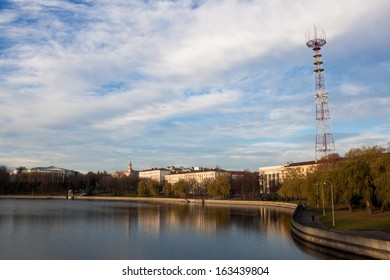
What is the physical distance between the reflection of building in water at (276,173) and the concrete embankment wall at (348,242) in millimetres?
73177

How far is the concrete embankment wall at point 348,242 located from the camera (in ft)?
91.7

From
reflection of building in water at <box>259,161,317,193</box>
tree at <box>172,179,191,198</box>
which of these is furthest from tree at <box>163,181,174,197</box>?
reflection of building in water at <box>259,161,317,193</box>

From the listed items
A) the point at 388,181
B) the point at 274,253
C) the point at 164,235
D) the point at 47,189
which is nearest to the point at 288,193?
the point at 388,181

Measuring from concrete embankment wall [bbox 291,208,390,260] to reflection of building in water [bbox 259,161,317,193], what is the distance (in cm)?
7318

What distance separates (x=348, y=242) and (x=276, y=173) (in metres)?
135

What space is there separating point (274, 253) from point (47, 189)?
572 ft

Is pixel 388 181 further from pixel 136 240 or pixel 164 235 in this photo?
pixel 136 240

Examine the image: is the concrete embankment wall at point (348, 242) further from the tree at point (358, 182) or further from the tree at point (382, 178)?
the tree at point (358, 182)

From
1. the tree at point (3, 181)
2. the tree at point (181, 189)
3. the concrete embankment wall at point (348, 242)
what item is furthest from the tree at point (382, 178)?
the tree at point (3, 181)

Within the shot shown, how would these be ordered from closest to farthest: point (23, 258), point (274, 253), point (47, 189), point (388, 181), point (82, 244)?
point (23, 258) → point (274, 253) → point (82, 244) → point (388, 181) → point (47, 189)

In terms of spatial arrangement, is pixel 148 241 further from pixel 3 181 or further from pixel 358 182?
pixel 3 181

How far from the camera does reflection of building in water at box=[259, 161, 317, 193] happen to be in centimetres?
12471

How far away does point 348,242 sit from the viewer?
32.1m
